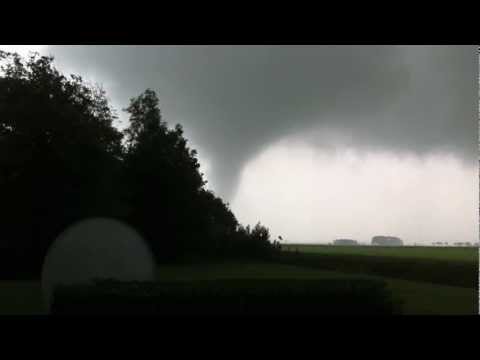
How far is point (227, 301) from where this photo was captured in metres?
12.9

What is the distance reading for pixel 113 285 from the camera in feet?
44.9

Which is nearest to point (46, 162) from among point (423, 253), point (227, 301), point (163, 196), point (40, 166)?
point (40, 166)

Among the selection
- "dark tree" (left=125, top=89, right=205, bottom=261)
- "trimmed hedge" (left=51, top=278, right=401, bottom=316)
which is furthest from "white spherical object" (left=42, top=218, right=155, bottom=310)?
"dark tree" (left=125, top=89, right=205, bottom=261)

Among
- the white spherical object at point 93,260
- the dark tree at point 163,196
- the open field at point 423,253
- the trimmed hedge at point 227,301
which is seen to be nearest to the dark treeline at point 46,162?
the dark tree at point 163,196

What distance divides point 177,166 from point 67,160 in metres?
12.6

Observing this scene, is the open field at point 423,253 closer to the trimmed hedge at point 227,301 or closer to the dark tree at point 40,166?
the trimmed hedge at point 227,301

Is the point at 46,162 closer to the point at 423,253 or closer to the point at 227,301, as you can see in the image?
the point at 227,301

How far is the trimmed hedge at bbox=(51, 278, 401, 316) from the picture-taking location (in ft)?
42.2

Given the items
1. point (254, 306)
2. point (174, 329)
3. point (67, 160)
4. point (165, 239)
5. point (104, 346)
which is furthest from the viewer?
point (165, 239)

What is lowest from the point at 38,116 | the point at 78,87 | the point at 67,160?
the point at 67,160

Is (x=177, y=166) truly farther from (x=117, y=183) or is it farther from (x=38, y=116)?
(x=38, y=116)

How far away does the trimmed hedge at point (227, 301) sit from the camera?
12.9 metres

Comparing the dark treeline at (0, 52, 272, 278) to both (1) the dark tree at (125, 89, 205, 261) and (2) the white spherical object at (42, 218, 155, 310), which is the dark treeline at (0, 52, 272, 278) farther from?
(2) the white spherical object at (42, 218, 155, 310)
